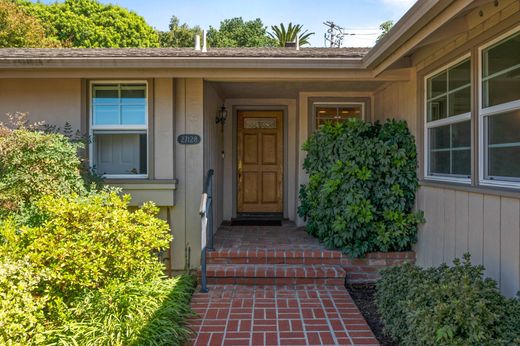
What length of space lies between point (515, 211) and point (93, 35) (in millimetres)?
24112

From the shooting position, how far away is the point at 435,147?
15.8 ft

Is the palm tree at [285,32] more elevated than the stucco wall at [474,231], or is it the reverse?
the palm tree at [285,32]

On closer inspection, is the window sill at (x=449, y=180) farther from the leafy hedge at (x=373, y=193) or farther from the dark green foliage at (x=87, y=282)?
the dark green foliage at (x=87, y=282)

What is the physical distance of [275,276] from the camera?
487cm

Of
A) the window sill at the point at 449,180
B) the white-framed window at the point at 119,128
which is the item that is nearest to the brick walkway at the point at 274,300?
the window sill at the point at 449,180

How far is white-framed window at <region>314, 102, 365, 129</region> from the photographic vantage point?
7094mm

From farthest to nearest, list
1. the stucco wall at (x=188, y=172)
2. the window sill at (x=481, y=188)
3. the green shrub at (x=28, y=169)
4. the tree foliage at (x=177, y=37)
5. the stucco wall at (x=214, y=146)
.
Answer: the tree foliage at (x=177, y=37)
the stucco wall at (x=214, y=146)
the stucco wall at (x=188, y=172)
the green shrub at (x=28, y=169)
the window sill at (x=481, y=188)

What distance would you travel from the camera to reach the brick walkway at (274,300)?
359 centimetres

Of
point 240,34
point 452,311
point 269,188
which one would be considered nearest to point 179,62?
point 269,188

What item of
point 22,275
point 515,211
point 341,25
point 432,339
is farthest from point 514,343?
point 341,25

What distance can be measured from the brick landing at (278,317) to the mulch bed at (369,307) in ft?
0.38

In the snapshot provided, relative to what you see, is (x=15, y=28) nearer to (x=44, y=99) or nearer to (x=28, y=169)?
(x=44, y=99)

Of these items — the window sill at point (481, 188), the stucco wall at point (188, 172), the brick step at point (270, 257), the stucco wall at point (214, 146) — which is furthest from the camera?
the stucco wall at point (214, 146)

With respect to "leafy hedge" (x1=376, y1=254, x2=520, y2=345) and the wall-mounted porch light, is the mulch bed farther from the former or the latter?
the wall-mounted porch light
